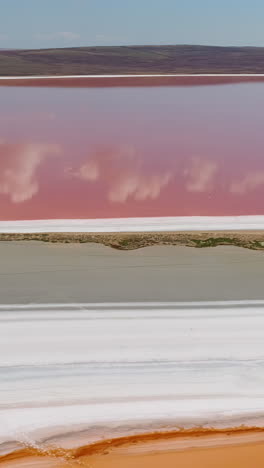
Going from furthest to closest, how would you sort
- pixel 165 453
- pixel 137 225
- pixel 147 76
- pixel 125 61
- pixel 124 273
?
pixel 125 61 < pixel 147 76 < pixel 137 225 < pixel 124 273 < pixel 165 453

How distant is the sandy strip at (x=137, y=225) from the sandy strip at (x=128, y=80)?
956 inches

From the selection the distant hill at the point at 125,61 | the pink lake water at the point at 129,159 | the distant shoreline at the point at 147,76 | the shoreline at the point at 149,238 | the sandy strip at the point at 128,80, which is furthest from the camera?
the distant hill at the point at 125,61

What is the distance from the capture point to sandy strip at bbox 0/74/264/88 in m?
31.8

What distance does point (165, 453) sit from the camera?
3.50m

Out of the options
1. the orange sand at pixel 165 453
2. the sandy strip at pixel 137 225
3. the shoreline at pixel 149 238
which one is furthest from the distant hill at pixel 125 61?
the orange sand at pixel 165 453

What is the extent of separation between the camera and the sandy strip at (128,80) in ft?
104

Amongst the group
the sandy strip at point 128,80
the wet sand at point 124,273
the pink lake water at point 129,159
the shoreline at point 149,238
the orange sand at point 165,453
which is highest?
the sandy strip at point 128,80

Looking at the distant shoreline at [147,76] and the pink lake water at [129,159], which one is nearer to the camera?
the pink lake water at [129,159]

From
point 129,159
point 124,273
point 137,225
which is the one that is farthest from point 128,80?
point 124,273

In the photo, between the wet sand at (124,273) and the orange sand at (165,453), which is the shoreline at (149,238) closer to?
the wet sand at (124,273)

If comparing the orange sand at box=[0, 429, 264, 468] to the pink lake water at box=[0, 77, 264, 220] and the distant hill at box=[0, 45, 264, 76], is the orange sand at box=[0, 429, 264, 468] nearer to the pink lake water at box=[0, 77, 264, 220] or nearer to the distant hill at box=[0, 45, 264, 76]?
the pink lake water at box=[0, 77, 264, 220]

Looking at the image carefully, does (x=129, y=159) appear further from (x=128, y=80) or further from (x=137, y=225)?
(x=128, y=80)

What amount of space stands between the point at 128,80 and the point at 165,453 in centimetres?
3336

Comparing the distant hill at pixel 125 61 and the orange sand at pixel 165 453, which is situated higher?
the distant hill at pixel 125 61
